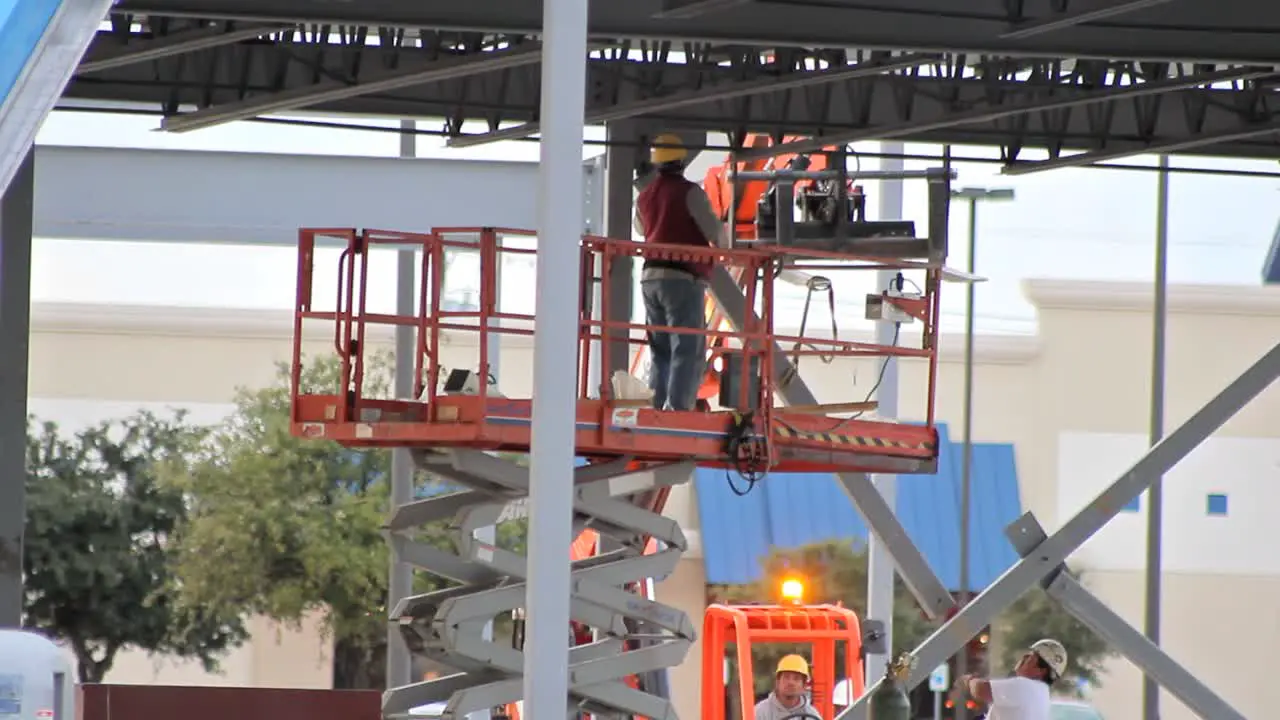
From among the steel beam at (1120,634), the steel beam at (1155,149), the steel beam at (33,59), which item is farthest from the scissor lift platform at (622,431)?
the steel beam at (1155,149)

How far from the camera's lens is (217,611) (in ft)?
168

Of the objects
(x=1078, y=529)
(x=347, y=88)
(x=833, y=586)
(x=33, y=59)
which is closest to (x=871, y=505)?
(x=1078, y=529)

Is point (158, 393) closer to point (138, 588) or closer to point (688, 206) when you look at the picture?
point (138, 588)

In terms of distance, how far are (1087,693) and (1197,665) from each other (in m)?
3.78

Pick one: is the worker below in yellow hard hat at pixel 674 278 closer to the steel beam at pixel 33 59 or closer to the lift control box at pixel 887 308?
the lift control box at pixel 887 308

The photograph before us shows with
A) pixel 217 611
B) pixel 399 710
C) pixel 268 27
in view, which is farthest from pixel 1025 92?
pixel 217 611

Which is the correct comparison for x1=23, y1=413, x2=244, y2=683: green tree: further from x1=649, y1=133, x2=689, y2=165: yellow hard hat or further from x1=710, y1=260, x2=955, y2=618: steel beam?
x1=649, y1=133, x2=689, y2=165: yellow hard hat

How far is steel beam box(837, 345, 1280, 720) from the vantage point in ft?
57.5

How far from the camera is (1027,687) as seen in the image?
44.3ft

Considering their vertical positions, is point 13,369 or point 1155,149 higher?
point 1155,149

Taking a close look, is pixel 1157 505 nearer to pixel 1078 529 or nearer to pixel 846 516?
pixel 1078 529

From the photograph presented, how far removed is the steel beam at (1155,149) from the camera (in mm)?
19625

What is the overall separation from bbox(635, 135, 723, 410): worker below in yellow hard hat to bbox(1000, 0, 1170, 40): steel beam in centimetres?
265

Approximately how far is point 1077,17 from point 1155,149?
209 inches
